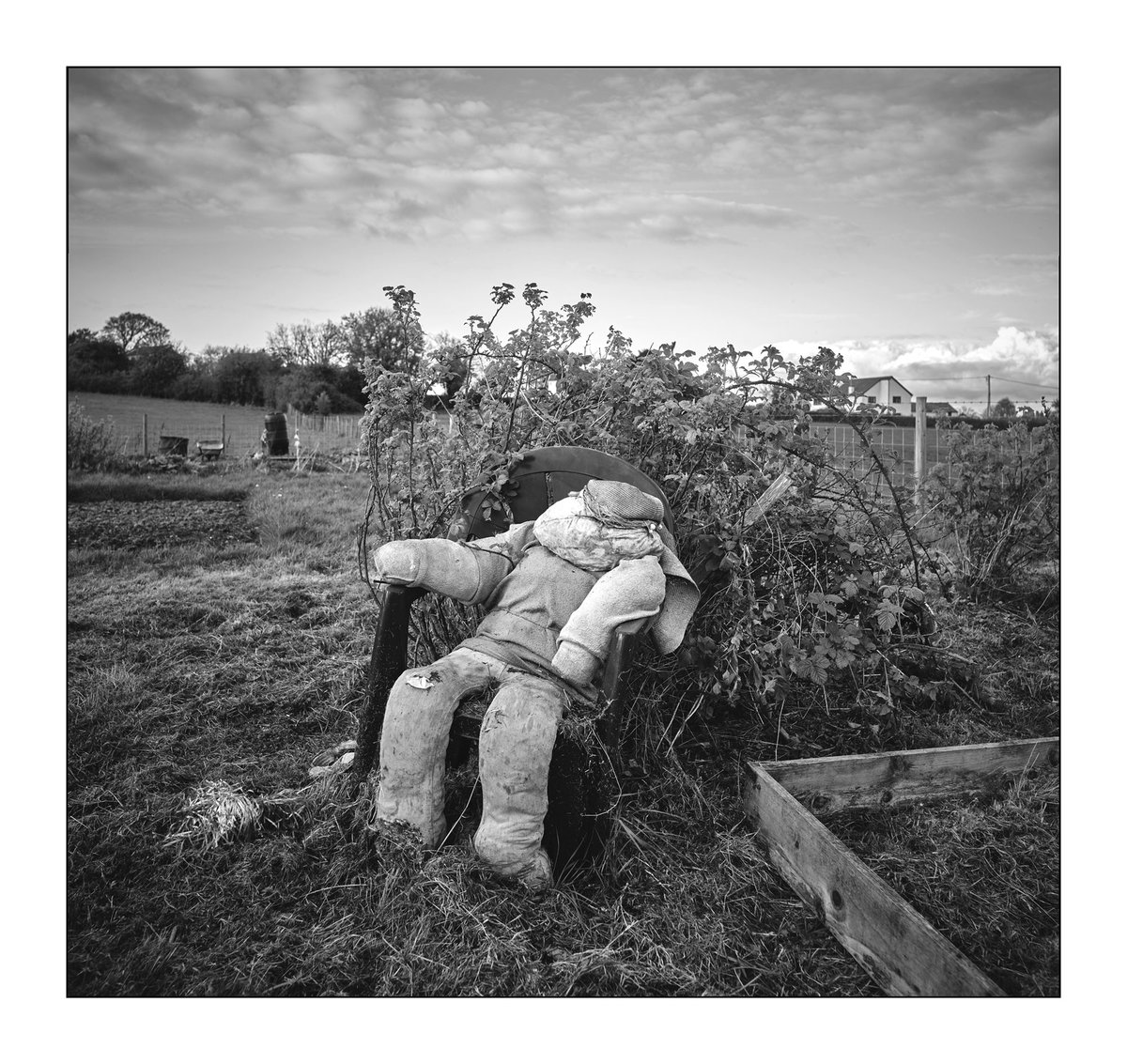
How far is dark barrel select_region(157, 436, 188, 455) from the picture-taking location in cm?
1023

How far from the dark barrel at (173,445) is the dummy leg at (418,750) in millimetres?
8479

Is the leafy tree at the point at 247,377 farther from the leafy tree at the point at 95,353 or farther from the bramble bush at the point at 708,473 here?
the bramble bush at the point at 708,473

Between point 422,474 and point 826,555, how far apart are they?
185 centimetres

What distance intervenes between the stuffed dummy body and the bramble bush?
1.32 ft

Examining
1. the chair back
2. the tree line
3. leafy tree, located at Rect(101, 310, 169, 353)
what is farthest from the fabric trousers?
leafy tree, located at Rect(101, 310, 169, 353)

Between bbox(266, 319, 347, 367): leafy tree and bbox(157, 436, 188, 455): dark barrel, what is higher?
bbox(266, 319, 347, 367): leafy tree

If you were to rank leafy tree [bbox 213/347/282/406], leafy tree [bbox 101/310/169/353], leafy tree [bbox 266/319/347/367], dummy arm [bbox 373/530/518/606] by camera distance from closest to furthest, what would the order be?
dummy arm [bbox 373/530/518/606]
leafy tree [bbox 101/310/169/353]
leafy tree [bbox 266/319/347/367]
leafy tree [bbox 213/347/282/406]

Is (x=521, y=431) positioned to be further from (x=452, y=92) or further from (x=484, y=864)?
(x=484, y=864)

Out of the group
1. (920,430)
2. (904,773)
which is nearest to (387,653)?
(904,773)

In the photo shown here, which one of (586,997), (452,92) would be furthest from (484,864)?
(452,92)

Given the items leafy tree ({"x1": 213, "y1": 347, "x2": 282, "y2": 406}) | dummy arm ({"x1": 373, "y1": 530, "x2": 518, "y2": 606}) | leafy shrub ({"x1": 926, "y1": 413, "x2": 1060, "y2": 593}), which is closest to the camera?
dummy arm ({"x1": 373, "y1": 530, "x2": 518, "y2": 606})

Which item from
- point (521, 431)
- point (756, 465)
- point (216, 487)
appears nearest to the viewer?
point (756, 465)

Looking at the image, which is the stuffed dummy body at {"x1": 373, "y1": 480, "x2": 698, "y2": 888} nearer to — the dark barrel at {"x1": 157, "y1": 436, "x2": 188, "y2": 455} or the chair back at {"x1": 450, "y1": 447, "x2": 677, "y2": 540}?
the chair back at {"x1": 450, "y1": 447, "x2": 677, "y2": 540}

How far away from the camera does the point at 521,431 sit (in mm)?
3557
